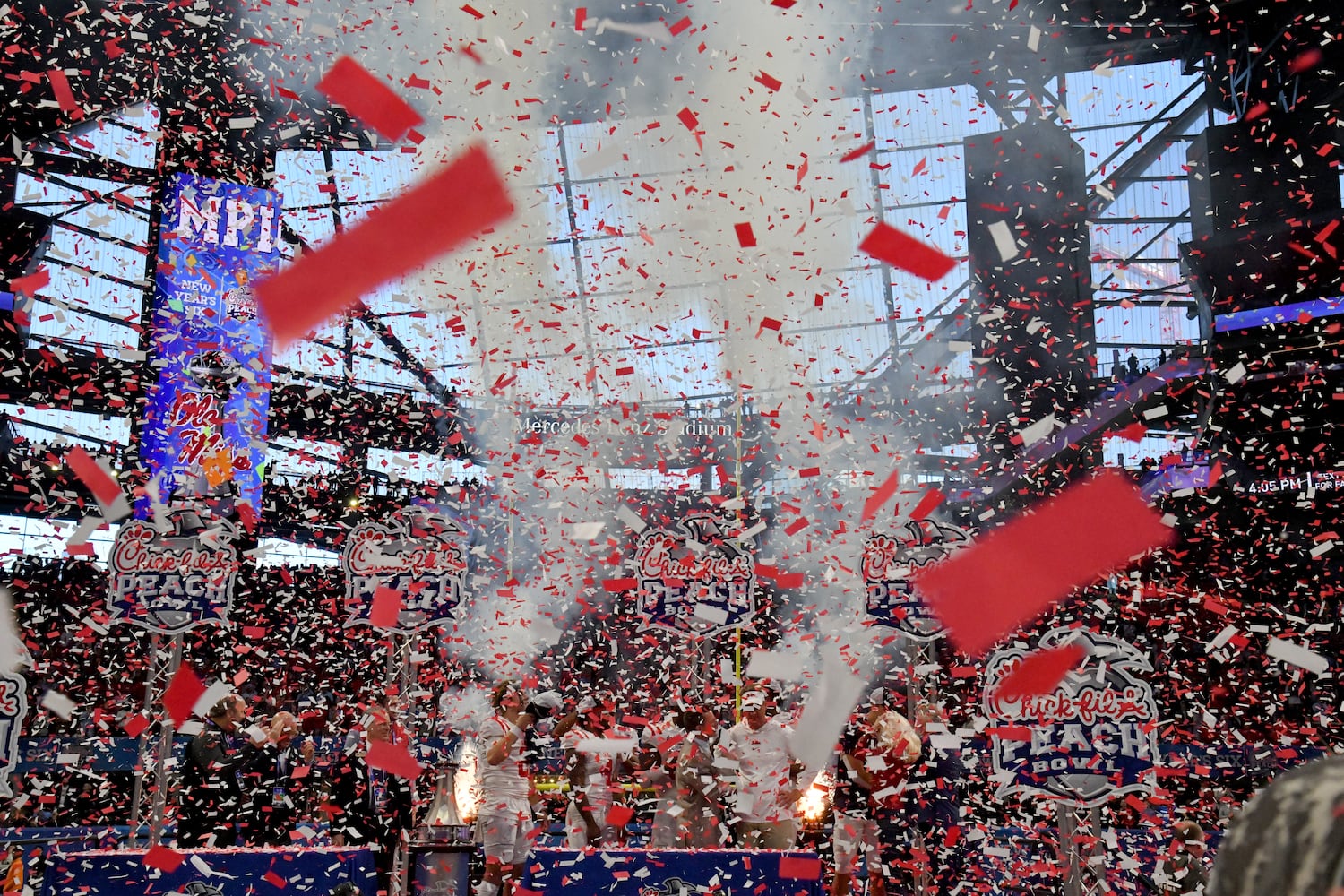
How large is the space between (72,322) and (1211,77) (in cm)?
1451

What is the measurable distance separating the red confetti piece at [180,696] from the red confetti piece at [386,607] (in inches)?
47.9

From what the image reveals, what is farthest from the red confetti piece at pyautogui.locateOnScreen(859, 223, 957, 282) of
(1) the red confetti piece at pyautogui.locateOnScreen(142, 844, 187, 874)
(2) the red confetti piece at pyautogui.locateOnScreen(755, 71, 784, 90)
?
(1) the red confetti piece at pyautogui.locateOnScreen(142, 844, 187, 874)

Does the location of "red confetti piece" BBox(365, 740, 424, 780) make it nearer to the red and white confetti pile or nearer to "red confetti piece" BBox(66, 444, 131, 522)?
the red and white confetti pile

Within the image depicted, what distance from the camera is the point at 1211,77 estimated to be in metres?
9.38

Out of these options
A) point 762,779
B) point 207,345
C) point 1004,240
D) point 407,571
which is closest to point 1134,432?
point 1004,240

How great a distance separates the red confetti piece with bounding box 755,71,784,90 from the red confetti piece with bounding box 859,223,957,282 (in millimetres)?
3437

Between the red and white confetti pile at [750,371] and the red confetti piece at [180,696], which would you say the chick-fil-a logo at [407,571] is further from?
the red confetti piece at [180,696]

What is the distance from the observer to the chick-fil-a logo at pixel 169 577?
702 cm

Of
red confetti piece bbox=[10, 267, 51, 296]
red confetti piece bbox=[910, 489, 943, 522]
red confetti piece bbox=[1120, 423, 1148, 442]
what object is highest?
red confetti piece bbox=[10, 267, 51, 296]

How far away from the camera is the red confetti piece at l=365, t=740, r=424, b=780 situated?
264 inches

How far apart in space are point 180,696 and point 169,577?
788 millimetres

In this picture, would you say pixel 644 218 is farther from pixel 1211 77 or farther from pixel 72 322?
pixel 72 322

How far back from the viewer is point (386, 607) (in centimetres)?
798

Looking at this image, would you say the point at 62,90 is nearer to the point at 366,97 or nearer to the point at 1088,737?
the point at 366,97
